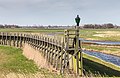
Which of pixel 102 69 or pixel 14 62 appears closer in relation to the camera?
pixel 102 69

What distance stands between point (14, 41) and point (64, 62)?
40.1m

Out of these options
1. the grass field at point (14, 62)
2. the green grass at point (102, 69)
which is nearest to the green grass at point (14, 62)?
the grass field at point (14, 62)

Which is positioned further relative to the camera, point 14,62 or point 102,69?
point 14,62

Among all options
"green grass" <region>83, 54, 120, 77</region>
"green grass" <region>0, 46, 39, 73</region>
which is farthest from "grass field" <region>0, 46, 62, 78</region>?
"green grass" <region>83, 54, 120, 77</region>

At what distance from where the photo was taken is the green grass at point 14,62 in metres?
37.2

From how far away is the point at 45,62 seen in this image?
132ft

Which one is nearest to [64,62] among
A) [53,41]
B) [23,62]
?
[53,41]

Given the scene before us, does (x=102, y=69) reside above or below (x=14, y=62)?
above

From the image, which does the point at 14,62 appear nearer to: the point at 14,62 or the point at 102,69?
the point at 14,62

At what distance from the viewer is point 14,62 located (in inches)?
1748

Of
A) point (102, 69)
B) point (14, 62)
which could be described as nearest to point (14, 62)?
point (14, 62)

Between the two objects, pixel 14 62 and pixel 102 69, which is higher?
pixel 102 69

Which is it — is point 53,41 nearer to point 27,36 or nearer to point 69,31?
point 69,31

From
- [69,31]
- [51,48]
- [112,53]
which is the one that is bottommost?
[112,53]
